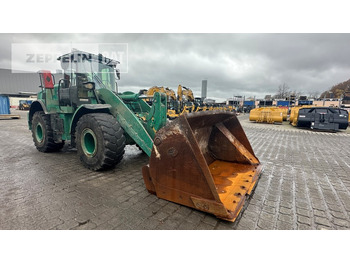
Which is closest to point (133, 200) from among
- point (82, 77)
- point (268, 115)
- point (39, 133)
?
point (82, 77)

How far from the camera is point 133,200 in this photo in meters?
2.50

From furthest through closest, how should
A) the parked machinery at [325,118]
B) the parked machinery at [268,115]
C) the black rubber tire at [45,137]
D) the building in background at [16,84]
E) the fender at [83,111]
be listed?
the building in background at [16,84]
the parked machinery at [268,115]
the parked machinery at [325,118]
the black rubber tire at [45,137]
the fender at [83,111]

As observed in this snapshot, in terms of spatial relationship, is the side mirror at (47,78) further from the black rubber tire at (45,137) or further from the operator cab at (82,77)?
the black rubber tire at (45,137)

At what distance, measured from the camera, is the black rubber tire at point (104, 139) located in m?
3.16

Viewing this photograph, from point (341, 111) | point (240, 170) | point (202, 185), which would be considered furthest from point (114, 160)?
point (341, 111)

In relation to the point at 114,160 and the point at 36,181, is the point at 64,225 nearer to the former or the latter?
the point at 114,160

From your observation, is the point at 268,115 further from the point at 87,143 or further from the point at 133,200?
the point at 133,200

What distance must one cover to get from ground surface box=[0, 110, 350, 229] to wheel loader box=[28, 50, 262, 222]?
0.22 metres

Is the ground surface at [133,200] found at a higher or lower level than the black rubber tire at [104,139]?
lower

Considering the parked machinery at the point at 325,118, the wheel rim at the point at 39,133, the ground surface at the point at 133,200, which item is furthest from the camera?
the parked machinery at the point at 325,118

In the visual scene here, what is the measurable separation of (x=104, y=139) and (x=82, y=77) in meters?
1.91

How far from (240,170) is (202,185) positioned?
1385mm

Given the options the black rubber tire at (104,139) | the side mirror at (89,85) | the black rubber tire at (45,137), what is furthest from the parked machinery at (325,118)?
the black rubber tire at (45,137)

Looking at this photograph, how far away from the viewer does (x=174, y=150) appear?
2213mm
